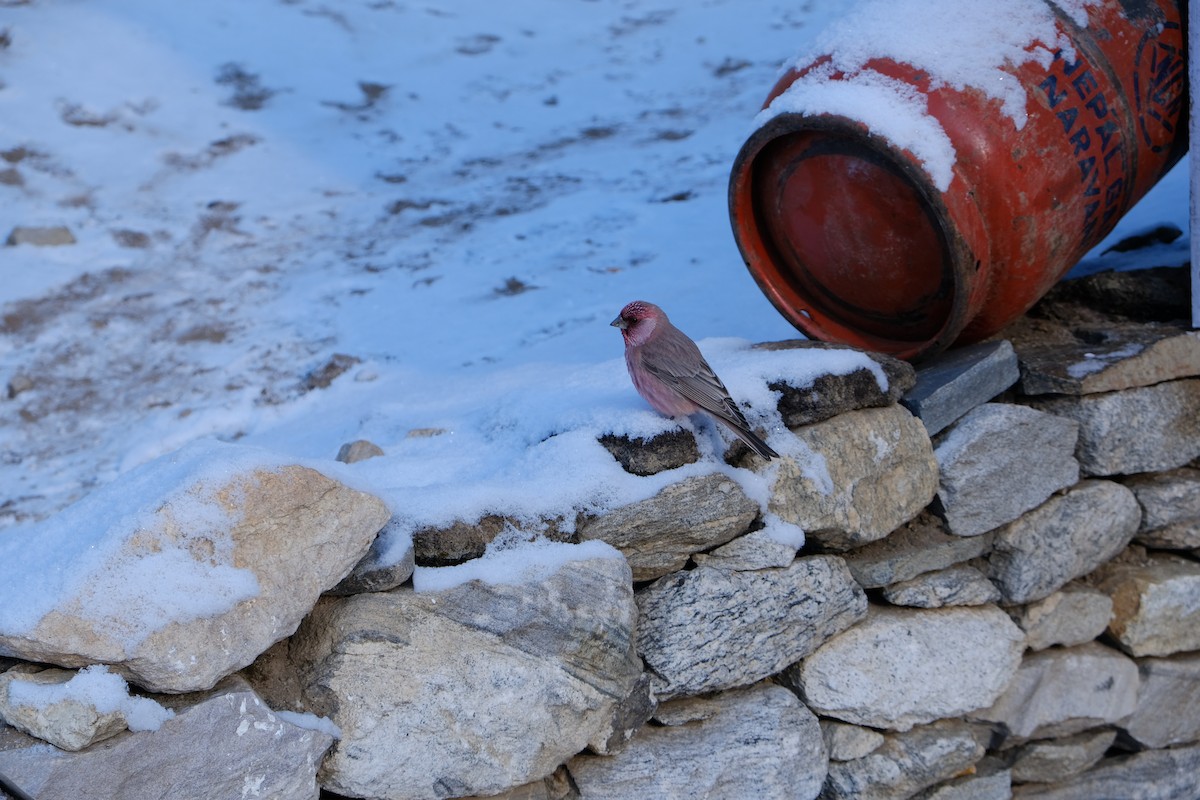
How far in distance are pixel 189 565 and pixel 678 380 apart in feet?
3.55

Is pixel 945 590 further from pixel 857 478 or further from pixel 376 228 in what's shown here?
pixel 376 228

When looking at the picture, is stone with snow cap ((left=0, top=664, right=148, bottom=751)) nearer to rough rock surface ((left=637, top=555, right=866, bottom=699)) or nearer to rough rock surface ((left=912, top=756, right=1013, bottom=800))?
rough rock surface ((left=637, top=555, right=866, bottom=699))

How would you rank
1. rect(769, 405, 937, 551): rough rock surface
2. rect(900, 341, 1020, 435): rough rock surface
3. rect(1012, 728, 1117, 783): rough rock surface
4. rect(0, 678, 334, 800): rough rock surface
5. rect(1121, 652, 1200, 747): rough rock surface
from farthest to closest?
rect(1121, 652, 1200, 747): rough rock surface < rect(1012, 728, 1117, 783): rough rock surface < rect(900, 341, 1020, 435): rough rock surface < rect(769, 405, 937, 551): rough rock surface < rect(0, 678, 334, 800): rough rock surface

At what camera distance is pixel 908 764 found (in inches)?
113

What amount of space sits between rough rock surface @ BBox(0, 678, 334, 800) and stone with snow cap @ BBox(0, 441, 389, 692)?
0.06 meters

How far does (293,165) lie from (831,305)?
351cm

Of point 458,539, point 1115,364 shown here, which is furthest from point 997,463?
point 458,539

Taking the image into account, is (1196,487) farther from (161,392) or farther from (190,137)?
(190,137)

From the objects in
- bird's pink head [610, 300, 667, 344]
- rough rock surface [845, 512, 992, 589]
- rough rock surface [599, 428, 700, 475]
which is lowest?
rough rock surface [845, 512, 992, 589]

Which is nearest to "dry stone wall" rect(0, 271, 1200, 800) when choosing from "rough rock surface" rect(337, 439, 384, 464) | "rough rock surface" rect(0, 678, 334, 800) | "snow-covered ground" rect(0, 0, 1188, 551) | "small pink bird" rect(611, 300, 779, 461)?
"rough rock surface" rect(0, 678, 334, 800)

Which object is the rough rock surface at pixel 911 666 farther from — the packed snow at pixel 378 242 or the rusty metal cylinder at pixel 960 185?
the rusty metal cylinder at pixel 960 185

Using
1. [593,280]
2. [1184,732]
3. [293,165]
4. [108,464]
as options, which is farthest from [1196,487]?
[293,165]

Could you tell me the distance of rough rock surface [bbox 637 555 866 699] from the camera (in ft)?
8.11

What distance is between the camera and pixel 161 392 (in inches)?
150
